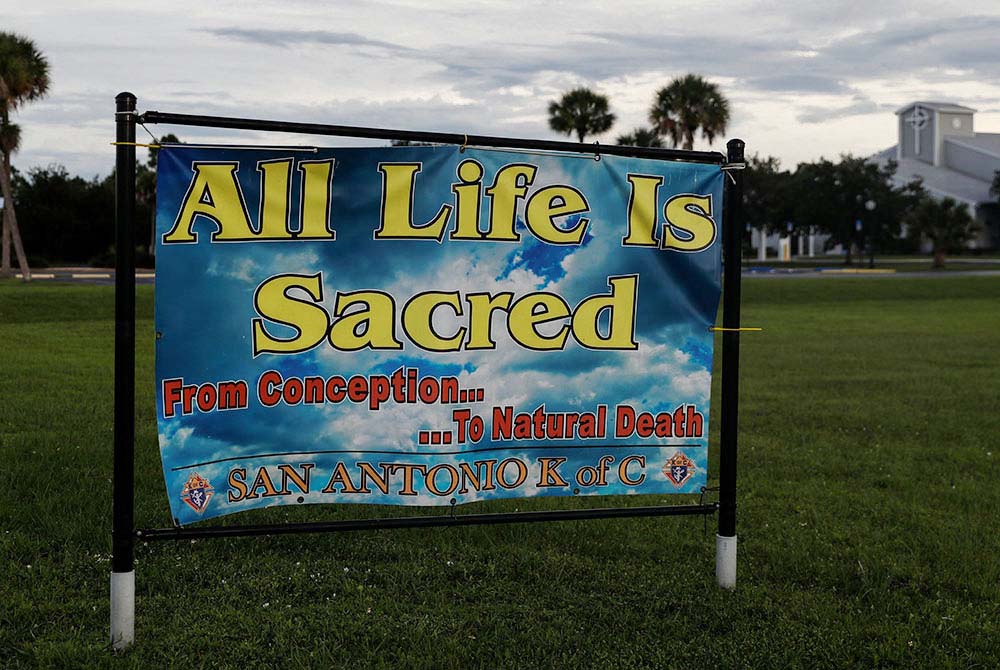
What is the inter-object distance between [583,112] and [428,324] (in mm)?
47751

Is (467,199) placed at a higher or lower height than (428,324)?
higher

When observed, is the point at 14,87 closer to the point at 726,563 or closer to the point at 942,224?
the point at 726,563

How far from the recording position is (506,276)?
14.7 feet

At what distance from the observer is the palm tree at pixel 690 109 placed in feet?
166

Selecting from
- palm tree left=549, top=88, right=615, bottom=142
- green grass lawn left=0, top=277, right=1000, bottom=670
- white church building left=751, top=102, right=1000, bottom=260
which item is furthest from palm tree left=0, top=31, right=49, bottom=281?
white church building left=751, top=102, right=1000, bottom=260

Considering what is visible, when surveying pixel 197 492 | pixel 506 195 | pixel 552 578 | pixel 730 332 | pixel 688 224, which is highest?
pixel 506 195

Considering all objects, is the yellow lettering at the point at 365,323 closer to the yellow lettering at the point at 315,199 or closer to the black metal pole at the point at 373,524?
the yellow lettering at the point at 315,199

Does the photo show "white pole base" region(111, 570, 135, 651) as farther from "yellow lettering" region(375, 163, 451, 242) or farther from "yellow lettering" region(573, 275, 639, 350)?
"yellow lettering" region(573, 275, 639, 350)

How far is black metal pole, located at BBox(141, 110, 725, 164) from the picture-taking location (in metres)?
3.96

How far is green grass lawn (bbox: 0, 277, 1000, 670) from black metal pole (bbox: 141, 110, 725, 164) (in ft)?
6.61

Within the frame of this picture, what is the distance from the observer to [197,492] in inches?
168

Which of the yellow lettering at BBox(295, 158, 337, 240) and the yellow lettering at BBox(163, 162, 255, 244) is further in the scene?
the yellow lettering at BBox(295, 158, 337, 240)

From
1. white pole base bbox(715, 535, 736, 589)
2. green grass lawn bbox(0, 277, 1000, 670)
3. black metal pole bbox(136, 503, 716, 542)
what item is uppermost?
black metal pole bbox(136, 503, 716, 542)

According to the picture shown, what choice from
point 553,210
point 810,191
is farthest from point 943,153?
point 553,210
